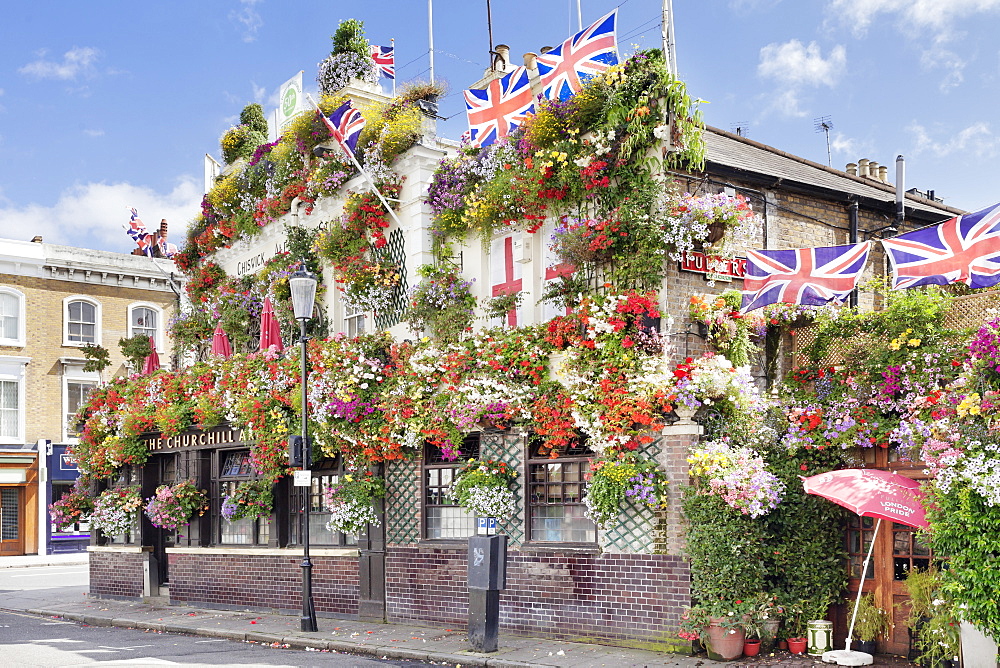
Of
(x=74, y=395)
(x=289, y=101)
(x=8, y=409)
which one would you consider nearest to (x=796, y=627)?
(x=289, y=101)

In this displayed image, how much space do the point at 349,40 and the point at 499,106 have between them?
18.6 ft

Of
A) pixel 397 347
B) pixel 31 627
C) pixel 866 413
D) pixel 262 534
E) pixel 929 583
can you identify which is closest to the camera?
pixel 929 583

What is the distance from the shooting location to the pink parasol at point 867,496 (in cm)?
1055

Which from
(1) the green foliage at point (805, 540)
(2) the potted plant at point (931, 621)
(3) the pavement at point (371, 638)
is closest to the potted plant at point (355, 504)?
(3) the pavement at point (371, 638)

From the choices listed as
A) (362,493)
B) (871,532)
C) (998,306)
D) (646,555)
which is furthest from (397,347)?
(998,306)

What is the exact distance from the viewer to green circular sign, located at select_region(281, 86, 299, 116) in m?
19.4

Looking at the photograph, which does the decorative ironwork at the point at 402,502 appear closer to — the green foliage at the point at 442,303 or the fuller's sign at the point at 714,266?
the green foliage at the point at 442,303

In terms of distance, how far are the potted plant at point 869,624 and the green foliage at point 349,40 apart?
14147 millimetres

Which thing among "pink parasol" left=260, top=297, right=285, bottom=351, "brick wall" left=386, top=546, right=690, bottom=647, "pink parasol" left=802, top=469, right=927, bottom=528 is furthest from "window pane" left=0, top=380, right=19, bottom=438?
"pink parasol" left=802, top=469, right=927, bottom=528

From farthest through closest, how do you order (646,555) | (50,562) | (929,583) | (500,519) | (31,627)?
(50,562), (31,627), (500,519), (646,555), (929,583)

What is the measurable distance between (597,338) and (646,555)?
297 centimetres

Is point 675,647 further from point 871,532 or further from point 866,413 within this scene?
point 866,413

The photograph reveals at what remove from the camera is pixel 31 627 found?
57.9 feet

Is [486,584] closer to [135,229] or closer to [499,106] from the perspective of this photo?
[499,106]
